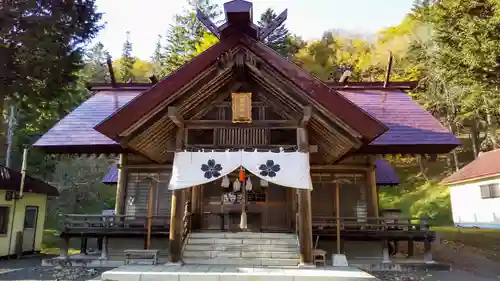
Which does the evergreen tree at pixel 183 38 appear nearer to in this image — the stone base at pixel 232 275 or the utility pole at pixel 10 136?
the utility pole at pixel 10 136

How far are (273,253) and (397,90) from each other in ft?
31.8

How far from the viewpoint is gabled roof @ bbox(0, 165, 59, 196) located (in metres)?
13.3

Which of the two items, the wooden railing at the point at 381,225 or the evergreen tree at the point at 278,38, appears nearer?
the wooden railing at the point at 381,225

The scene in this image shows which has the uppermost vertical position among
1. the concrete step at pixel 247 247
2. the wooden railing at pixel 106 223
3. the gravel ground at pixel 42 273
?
the wooden railing at pixel 106 223

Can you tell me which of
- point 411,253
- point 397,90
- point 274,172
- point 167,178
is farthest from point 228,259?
point 397,90

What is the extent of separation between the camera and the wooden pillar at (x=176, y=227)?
8180 millimetres

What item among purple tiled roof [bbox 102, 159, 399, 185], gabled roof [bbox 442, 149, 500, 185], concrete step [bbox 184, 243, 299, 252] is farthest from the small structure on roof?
gabled roof [bbox 442, 149, 500, 185]

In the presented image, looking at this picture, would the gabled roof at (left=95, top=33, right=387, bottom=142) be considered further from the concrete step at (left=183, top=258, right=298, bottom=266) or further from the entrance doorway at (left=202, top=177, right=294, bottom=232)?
the entrance doorway at (left=202, top=177, right=294, bottom=232)

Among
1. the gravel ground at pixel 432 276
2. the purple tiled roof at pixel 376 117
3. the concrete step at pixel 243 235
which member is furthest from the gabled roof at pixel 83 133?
the gravel ground at pixel 432 276

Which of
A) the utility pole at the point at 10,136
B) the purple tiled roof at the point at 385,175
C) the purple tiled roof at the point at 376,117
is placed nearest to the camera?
the purple tiled roof at the point at 376,117

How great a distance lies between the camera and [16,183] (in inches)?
540

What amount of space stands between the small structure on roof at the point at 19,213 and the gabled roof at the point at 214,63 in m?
8.22

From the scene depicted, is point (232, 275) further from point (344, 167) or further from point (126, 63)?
point (126, 63)

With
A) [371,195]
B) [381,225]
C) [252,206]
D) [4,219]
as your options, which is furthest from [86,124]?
[381,225]
